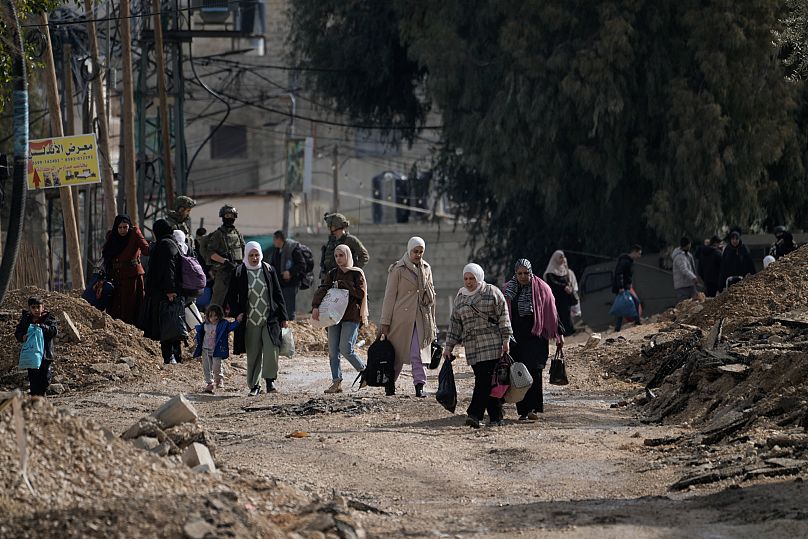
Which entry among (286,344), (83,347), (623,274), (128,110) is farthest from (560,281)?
(286,344)

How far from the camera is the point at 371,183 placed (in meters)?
64.2

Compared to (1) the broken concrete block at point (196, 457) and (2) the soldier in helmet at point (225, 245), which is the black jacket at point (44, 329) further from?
(1) the broken concrete block at point (196, 457)

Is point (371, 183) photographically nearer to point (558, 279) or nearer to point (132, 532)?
point (558, 279)

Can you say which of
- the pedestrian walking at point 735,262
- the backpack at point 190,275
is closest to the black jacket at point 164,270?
the backpack at point 190,275

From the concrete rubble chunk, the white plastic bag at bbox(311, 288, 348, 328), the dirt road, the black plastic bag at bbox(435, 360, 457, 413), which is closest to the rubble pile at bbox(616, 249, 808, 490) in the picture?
the dirt road

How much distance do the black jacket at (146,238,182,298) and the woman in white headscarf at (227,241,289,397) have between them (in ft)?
5.60

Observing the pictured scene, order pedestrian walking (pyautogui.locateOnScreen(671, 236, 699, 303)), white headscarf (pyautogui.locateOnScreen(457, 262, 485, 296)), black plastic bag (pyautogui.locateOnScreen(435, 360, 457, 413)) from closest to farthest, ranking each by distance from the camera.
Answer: white headscarf (pyautogui.locateOnScreen(457, 262, 485, 296)) < black plastic bag (pyautogui.locateOnScreen(435, 360, 457, 413)) < pedestrian walking (pyautogui.locateOnScreen(671, 236, 699, 303))

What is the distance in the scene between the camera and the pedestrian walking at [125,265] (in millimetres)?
17656

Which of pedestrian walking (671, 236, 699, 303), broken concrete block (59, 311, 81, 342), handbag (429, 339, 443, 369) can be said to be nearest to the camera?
handbag (429, 339, 443, 369)

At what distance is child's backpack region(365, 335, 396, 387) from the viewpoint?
14.9m

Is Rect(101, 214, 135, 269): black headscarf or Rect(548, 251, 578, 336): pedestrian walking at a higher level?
Rect(101, 214, 135, 269): black headscarf

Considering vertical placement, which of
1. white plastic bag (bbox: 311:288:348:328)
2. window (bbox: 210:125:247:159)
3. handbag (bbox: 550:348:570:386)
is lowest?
window (bbox: 210:125:247:159)

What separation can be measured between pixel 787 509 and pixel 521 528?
1457 mm

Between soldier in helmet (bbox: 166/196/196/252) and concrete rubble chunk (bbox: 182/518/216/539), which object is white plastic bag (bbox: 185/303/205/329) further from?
concrete rubble chunk (bbox: 182/518/216/539)
